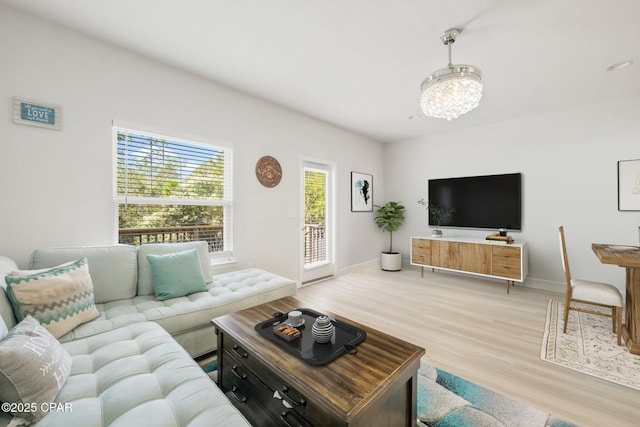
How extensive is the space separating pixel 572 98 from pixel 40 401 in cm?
533

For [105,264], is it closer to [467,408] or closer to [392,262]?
[467,408]

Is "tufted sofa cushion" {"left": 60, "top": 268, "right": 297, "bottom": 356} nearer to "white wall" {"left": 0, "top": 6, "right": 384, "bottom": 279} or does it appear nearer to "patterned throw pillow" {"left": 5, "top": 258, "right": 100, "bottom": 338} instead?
"patterned throw pillow" {"left": 5, "top": 258, "right": 100, "bottom": 338}

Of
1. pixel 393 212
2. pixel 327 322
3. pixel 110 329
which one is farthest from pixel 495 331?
pixel 110 329

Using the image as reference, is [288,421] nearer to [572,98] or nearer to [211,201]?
[211,201]

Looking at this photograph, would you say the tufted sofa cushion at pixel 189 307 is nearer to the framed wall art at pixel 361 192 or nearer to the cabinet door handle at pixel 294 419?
the cabinet door handle at pixel 294 419

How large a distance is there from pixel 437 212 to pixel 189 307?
4.34 metres

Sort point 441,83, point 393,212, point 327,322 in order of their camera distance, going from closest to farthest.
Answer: point 327,322 → point 441,83 → point 393,212

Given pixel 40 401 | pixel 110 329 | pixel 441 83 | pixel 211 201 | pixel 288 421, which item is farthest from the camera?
pixel 211 201

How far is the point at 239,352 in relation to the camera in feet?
4.87

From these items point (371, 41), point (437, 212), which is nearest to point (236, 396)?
point (371, 41)

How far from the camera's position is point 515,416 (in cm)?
149

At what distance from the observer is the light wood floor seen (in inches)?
63.8

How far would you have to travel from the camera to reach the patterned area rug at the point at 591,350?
187 centimetres

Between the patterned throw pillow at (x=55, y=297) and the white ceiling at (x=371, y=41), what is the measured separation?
6.26 ft
